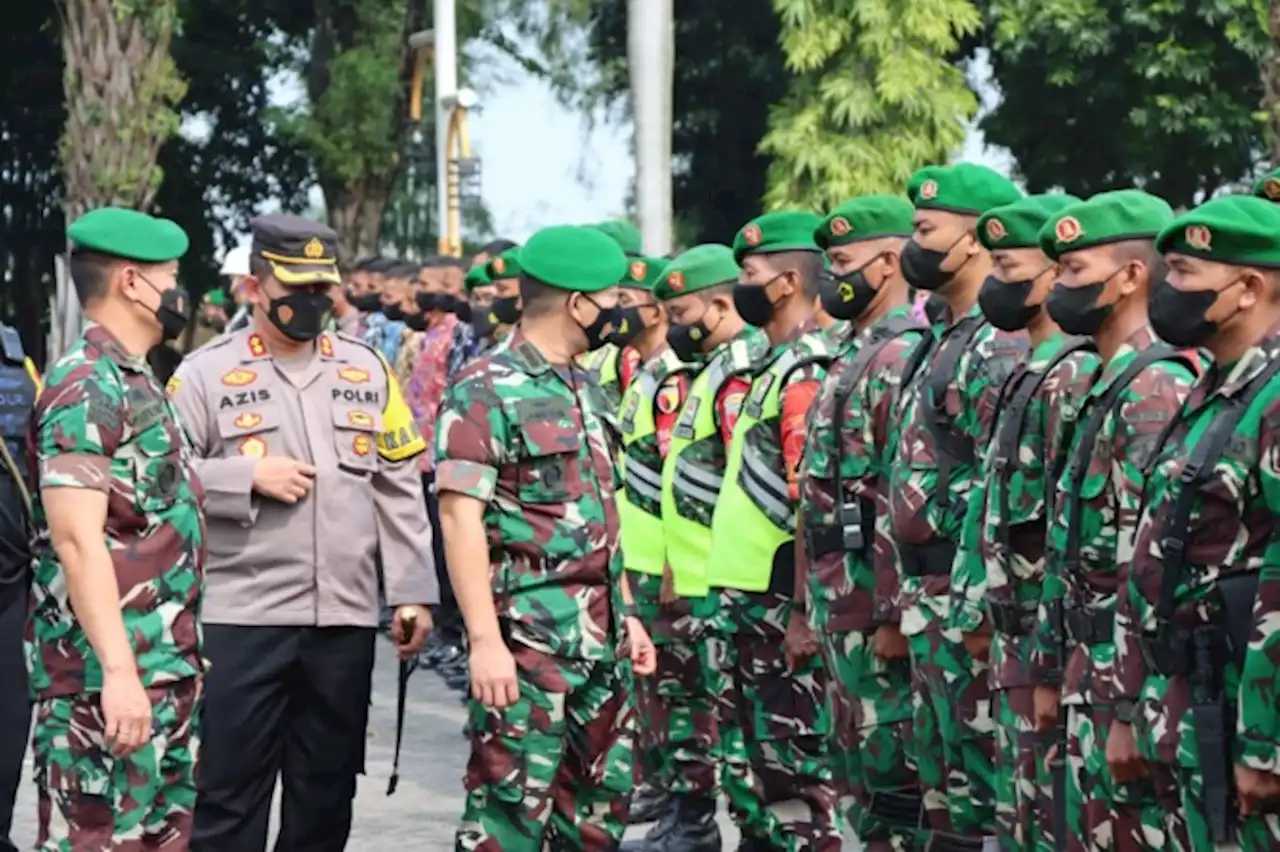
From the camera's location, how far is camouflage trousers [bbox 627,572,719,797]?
9.28 meters

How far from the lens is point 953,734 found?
695 cm

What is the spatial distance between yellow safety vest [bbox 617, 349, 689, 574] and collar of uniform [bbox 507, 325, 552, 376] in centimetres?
258

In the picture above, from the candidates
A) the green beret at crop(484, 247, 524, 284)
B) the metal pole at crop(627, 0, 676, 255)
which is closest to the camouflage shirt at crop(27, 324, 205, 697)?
the green beret at crop(484, 247, 524, 284)

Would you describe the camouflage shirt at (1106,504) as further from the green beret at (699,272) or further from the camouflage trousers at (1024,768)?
the green beret at (699,272)

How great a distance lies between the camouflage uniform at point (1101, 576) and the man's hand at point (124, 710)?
88.6 inches

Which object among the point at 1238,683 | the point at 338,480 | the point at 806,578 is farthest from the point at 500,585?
the point at 1238,683

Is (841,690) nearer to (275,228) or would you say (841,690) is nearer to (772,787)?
(772,787)

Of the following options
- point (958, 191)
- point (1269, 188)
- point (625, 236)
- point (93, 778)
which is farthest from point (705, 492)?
point (625, 236)

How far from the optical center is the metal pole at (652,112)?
18766mm

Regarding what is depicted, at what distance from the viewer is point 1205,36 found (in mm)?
29062

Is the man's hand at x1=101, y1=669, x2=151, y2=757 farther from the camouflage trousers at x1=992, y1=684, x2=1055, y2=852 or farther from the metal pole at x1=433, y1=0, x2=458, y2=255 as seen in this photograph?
the metal pole at x1=433, y1=0, x2=458, y2=255

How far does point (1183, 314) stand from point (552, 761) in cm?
232

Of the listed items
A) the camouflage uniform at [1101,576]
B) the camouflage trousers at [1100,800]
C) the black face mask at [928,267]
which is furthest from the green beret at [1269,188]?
the camouflage trousers at [1100,800]

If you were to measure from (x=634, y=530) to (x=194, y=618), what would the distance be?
333 centimetres
